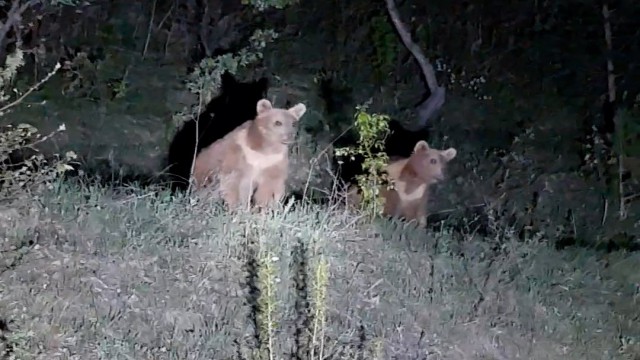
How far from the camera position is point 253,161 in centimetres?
797

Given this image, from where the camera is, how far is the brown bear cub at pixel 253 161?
790 cm

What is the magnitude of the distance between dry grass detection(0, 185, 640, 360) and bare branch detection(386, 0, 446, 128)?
6.89 meters

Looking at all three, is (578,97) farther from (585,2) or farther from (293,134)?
(293,134)

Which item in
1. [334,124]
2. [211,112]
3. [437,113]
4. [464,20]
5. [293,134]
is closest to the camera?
[293,134]

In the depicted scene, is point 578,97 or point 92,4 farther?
point 578,97

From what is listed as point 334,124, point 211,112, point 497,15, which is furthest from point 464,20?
point 211,112

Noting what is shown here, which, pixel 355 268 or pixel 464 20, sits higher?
pixel 464 20

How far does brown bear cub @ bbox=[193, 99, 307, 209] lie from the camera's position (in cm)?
790

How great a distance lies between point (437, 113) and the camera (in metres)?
14.9

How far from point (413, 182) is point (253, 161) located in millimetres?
2333

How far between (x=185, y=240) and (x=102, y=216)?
1.88 ft

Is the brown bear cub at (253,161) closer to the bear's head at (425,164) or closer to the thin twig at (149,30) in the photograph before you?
the bear's head at (425,164)

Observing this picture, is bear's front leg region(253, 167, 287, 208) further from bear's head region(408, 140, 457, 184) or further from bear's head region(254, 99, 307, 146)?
bear's head region(408, 140, 457, 184)

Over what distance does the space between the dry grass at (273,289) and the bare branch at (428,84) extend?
6.89 meters
